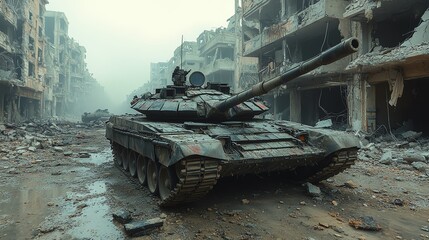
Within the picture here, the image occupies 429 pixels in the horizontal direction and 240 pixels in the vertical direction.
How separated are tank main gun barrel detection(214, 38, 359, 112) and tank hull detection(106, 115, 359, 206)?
1.75 feet

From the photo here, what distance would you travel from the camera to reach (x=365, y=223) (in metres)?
4.11

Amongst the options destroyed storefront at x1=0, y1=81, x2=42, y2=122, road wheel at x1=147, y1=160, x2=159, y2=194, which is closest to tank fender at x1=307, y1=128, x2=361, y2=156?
road wheel at x1=147, y1=160, x2=159, y2=194

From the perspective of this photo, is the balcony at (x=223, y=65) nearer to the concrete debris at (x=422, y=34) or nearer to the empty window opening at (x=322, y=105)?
the empty window opening at (x=322, y=105)

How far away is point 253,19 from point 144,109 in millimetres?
18392

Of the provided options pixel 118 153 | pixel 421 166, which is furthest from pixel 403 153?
pixel 118 153

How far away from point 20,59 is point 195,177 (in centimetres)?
2448

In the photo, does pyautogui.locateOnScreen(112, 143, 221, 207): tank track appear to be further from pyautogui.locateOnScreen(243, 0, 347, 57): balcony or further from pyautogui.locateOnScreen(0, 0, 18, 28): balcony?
pyautogui.locateOnScreen(0, 0, 18, 28): balcony

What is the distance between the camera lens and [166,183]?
4.95 meters

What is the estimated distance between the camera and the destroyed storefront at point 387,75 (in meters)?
11.3

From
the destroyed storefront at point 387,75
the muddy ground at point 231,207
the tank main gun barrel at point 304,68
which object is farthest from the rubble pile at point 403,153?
the tank main gun barrel at point 304,68

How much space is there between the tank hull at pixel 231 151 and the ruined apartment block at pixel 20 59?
59.3 feet

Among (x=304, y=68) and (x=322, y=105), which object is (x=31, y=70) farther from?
(x=304, y=68)

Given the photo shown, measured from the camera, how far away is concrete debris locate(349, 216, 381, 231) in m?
4.00

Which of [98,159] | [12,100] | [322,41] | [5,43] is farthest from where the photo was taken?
[12,100]
